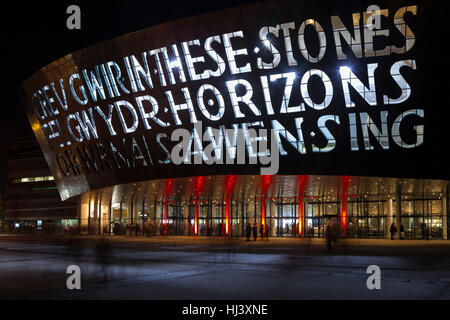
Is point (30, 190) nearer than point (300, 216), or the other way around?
point (300, 216)

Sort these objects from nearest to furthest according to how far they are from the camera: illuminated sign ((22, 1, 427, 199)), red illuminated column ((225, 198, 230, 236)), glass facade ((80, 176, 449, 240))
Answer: illuminated sign ((22, 1, 427, 199))
glass facade ((80, 176, 449, 240))
red illuminated column ((225, 198, 230, 236))

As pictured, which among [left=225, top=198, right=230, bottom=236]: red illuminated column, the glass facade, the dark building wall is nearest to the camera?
the glass facade

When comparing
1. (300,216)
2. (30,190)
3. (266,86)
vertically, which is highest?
(266,86)

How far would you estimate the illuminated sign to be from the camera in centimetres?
3522

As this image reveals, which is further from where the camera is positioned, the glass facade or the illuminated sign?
the glass facade

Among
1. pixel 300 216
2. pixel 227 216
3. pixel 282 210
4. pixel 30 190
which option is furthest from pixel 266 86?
pixel 30 190

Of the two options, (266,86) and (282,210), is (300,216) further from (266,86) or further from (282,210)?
(266,86)

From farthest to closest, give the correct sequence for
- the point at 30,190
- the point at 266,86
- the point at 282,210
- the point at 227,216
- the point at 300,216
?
the point at 30,190 → the point at 227,216 → the point at 282,210 → the point at 300,216 → the point at 266,86

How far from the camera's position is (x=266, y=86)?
37656mm

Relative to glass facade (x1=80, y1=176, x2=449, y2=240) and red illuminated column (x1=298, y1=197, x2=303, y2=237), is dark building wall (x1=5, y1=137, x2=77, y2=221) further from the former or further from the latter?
red illuminated column (x1=298, y1=197, x2=303, y2=237)

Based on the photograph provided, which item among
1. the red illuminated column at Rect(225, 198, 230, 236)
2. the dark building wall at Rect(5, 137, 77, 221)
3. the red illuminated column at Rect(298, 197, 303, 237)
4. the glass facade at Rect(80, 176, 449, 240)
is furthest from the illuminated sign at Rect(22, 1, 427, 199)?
the dark building wall at Rect(5, 137, 77, 221)

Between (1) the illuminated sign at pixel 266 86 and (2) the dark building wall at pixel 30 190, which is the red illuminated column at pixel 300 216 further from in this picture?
(2) the dark building wall at pixel 30 190

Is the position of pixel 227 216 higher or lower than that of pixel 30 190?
lower
